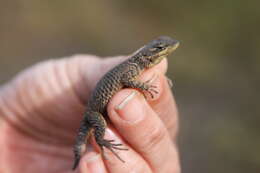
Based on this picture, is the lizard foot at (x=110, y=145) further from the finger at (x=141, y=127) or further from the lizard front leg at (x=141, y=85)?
the lizard front leg at (x=141, y=85)

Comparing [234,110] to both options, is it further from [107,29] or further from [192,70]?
[107,29]

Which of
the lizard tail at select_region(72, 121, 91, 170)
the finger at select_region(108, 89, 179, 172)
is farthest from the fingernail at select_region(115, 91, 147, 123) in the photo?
the lizard tail at select_region(72, 121, 91, 170)

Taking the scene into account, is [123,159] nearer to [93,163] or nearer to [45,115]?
[93,163]

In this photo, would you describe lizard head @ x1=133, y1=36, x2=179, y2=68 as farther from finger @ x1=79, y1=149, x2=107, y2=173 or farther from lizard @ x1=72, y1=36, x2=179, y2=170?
finger @ x1=79, y1=149, x2=107, y2=173

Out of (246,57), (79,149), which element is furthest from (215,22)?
(79,149)

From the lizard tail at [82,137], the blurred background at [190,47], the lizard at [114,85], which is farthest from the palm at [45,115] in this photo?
the blurred background at [190,47]

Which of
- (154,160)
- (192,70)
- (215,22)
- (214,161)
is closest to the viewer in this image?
(154,160)
